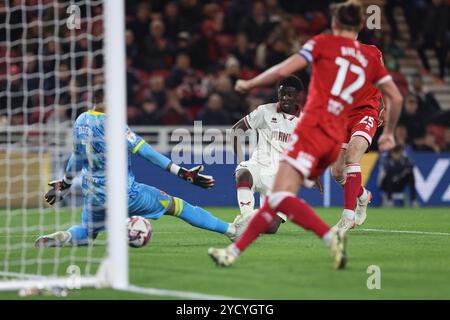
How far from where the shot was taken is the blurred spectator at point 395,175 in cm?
1680

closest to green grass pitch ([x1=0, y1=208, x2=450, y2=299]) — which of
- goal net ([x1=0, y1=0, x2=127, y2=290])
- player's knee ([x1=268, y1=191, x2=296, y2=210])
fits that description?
goal net ([x1=0, y1=0, x2=127, y2=290])

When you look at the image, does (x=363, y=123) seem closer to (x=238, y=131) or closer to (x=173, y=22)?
(x=238, y=131)

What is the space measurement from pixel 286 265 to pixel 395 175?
31.6 feet

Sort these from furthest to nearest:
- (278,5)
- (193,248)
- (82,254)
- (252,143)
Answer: (278,5) < (252,143) < (193,248) < (82,254)

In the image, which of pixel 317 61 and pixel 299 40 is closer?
pixel 317 61

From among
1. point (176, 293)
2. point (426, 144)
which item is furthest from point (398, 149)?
point (176, 293)

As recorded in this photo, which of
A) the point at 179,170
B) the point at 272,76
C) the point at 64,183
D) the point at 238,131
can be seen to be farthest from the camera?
the point at 238,131

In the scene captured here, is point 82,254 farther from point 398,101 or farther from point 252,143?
point 252,143

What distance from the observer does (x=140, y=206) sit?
29.6ft

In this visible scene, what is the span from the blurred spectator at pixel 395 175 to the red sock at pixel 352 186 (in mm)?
6672

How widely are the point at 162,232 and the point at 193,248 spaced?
219 centimetres

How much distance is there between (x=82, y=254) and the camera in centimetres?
841
